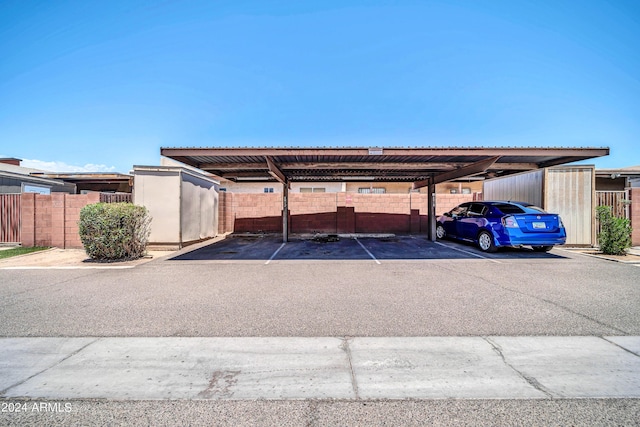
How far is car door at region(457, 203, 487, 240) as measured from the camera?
416 inches

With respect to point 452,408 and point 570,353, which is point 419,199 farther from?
point 452,408

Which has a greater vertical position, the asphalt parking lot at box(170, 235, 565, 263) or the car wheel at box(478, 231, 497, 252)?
the car wheel at box(478, 231, 497, 252)

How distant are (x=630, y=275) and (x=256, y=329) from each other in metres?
8.45

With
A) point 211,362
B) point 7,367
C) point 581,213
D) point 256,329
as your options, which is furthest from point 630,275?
point 7,367

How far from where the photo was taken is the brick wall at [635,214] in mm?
11773

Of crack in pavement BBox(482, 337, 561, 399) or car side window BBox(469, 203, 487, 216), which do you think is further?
car side window BBox(469, 203, 487, 216)

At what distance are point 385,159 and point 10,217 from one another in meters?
15.3

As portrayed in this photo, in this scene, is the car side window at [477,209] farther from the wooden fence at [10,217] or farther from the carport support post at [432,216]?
the wooden fence at [10,217]

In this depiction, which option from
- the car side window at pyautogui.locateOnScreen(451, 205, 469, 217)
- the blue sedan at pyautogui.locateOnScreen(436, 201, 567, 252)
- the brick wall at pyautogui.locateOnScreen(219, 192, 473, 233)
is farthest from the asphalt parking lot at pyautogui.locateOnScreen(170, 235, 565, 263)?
the brick wall at pyautogui.locateOnScreen(219, 192, 473, 233)

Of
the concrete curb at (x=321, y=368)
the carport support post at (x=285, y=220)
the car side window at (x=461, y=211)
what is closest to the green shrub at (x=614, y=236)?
the car side window at (x=461, y=211)

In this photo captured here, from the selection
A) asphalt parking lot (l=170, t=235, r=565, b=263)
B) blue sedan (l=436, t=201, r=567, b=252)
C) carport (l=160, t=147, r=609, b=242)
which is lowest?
asphalt parking lot (l=170, t=235, r=565, b=263)

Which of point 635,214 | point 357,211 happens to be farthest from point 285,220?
point 635,214

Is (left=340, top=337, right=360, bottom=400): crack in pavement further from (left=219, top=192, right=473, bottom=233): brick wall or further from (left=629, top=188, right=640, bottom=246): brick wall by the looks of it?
(left=629, top=188, right=640, bottom=246): brick wall

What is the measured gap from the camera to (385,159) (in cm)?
1120
